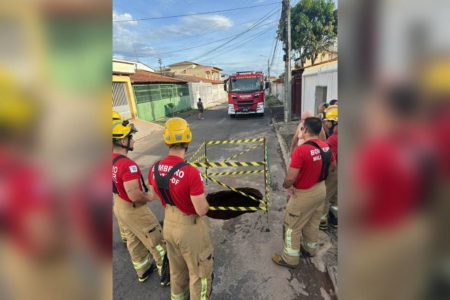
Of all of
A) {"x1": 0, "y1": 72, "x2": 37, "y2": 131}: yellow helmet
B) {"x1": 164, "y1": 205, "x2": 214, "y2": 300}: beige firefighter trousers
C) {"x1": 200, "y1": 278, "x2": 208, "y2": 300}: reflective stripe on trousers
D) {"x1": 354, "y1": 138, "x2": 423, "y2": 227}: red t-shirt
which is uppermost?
{"x1": 0, "y1": 72, "x2": 37, "y2": 131}: yellow helmet

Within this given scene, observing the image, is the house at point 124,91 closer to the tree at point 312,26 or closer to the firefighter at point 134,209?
the firefighter at point 134,209

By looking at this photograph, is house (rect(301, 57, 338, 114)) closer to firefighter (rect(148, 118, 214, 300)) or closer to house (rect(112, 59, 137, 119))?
firefighter (rect(148, 118, 214, 300))

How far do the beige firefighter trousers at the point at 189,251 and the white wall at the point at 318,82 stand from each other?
6047 mm

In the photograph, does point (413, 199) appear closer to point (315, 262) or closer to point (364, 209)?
point (364, 209)

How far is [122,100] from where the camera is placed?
1639cm

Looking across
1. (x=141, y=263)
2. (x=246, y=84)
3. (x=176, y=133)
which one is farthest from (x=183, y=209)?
(x=246, y=84)

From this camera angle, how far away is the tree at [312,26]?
23.1 metres

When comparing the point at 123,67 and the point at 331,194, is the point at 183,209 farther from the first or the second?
the point at 123,67

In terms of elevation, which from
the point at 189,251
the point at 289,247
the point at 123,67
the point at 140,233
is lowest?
the point at 289,247

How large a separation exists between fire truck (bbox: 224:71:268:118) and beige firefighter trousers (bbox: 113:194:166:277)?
15.3 meters

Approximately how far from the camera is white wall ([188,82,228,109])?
2991cm

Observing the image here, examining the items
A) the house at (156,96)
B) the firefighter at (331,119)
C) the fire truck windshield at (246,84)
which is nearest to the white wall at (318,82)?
the firefighter at (331,119)

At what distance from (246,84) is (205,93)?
1722cm

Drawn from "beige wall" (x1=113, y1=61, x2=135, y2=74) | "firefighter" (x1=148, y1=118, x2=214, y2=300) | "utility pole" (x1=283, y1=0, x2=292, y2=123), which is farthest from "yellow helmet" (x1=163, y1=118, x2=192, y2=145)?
"beige wall" (x1=113, y1=61, x2=135, y2=74)
